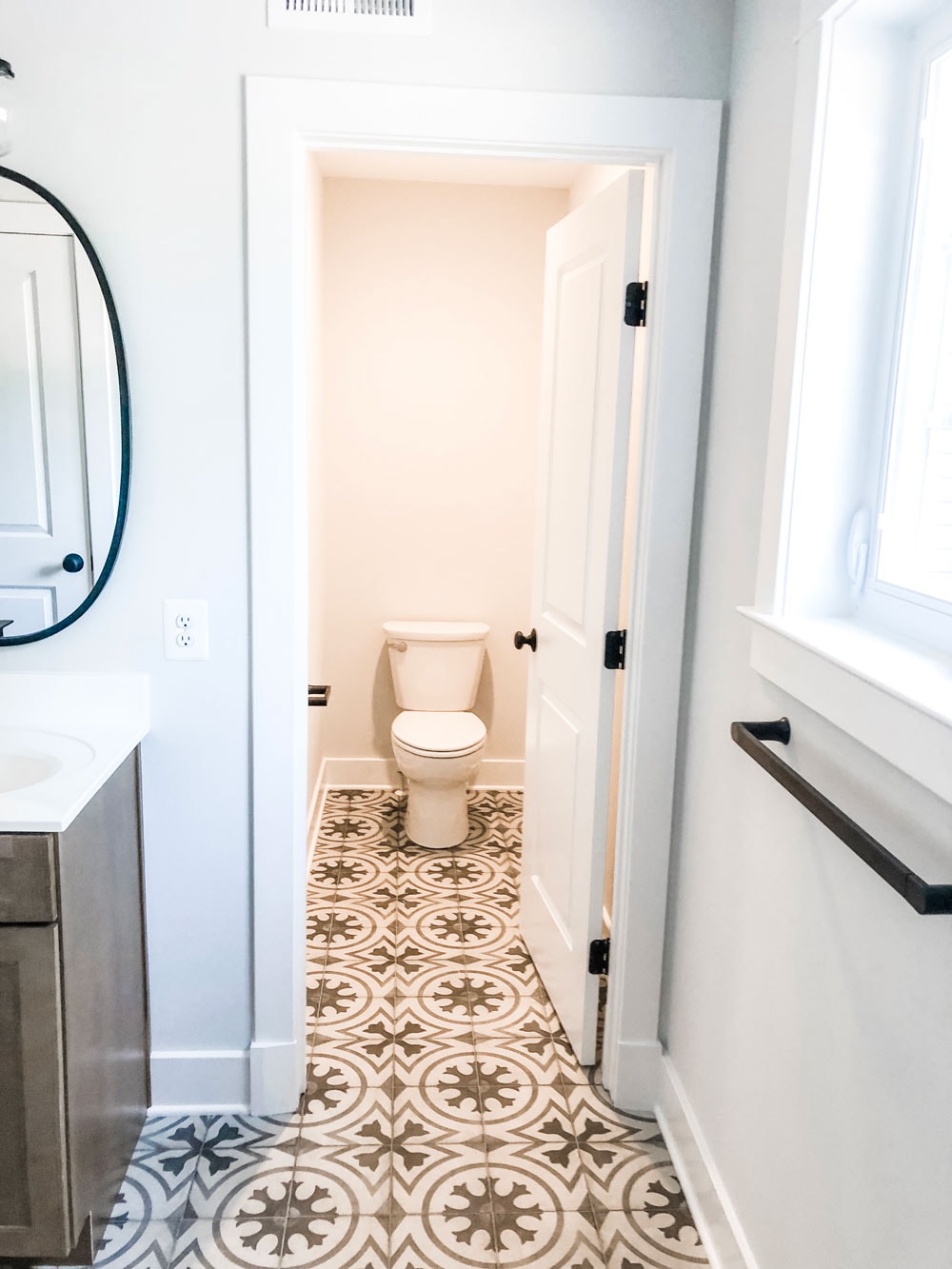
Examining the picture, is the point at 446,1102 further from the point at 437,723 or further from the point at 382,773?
the point at 382,773

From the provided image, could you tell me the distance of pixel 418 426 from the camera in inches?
150

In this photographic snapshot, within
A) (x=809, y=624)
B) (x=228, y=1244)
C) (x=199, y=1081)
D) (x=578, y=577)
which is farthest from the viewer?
(x=578, y=577)

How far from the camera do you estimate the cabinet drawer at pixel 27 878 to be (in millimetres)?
1500

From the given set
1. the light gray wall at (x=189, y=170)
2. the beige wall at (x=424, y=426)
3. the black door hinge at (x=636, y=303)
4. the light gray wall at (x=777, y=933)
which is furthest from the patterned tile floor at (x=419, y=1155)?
the black door hinge at (x=636, y=303)

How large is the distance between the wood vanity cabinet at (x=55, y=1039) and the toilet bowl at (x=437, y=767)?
1627 mm

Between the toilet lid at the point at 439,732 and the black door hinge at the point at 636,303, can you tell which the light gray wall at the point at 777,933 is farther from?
the toilet lid at the point at 439,732

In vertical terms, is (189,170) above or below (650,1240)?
above

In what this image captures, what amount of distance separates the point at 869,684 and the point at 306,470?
1183mm

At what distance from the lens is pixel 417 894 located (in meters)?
3.17

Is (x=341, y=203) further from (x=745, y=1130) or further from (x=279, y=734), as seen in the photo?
(x=745, y=1130)

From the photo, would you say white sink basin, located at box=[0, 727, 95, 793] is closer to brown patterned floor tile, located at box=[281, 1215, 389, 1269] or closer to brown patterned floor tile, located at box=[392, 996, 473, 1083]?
brown patterned floor tile, located at box=[281, 1215, 389, 1269]

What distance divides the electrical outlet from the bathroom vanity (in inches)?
4.2

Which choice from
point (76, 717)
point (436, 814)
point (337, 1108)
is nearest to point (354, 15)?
point (76, 717)

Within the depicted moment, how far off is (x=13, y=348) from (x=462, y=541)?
2.21 m
